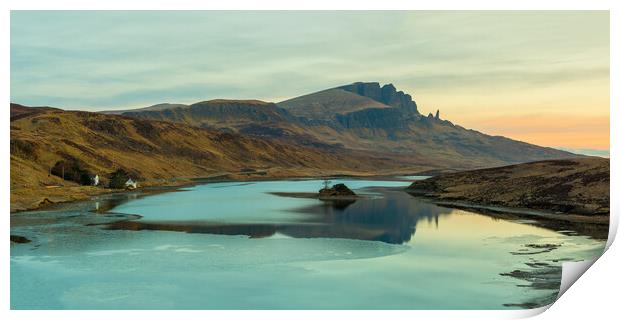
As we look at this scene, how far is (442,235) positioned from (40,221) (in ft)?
108

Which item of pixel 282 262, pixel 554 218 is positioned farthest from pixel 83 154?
pixel 282 262

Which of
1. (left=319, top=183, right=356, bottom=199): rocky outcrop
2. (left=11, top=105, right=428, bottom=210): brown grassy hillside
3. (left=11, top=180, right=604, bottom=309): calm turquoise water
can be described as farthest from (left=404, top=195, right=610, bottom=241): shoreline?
(left=11, top=105, right=428, bottom=210): brown grassy hillside

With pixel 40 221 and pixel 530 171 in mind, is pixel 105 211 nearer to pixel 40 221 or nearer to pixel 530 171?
pixel 40 221

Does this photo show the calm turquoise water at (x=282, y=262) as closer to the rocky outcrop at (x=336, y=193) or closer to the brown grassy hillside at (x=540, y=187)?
the brown grassy hillside at (x=540, y=187)

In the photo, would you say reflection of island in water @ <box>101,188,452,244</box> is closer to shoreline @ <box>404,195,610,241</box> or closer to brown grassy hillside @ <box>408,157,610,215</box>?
shoreline @ <box>404,195,610,241</box>

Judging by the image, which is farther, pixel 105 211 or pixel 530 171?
pixel 530 171

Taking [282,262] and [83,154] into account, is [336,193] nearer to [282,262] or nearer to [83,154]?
[282,262]

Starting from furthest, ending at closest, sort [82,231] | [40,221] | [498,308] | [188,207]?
[188,207] < [40,221] < [82,231] < [498,308]

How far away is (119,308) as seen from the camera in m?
26.2

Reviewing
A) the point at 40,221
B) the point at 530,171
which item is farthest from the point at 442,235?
the point at 530,171

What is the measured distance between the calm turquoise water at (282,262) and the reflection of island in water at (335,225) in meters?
0.16

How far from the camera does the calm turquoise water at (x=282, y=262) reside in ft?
88.6

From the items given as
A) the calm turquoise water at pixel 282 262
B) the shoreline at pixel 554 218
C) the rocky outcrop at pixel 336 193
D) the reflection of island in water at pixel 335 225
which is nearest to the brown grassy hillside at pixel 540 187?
the shoreline at pixel 554 218

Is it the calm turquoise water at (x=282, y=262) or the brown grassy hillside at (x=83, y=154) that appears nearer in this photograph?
the calm turquoise water at (x=282, y=262)
